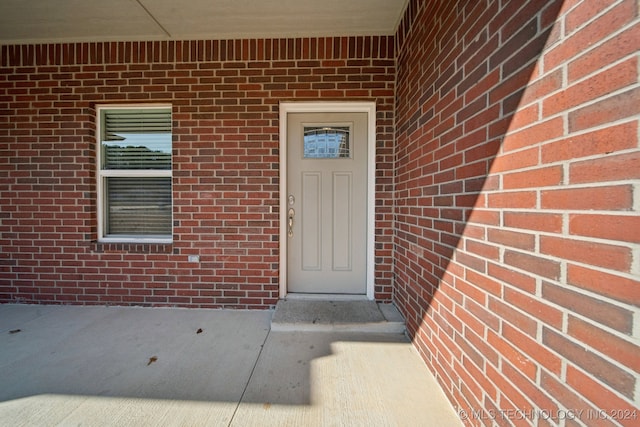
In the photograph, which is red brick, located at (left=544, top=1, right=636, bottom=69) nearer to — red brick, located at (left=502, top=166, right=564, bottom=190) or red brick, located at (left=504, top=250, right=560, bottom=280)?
red brick, located at (left=502, top=166, right=564, bottom=190)

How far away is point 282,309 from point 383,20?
2.88m

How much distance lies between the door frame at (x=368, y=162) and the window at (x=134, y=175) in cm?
125

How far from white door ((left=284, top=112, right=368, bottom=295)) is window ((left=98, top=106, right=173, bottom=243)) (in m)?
1.38

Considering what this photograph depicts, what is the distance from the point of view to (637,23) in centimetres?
66

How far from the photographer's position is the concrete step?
2.22 m

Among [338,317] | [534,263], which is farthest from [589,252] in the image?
[338,317]

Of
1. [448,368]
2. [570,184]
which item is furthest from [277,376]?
[570,184]

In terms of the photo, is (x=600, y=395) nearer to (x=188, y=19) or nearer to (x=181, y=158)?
(x=181, y=158)

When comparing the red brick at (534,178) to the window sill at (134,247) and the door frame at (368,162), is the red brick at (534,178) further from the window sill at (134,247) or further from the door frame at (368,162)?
the window sill at (134,247)

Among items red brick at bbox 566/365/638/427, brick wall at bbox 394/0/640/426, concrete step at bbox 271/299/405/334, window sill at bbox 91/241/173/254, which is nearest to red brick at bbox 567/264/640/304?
brick wall at bbox 394/0/640/426

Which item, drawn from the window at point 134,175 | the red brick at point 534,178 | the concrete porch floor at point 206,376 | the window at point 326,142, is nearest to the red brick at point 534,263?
the red brick at point 534,178

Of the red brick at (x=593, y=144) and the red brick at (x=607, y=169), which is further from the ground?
the red brick at (x=593, y=144)

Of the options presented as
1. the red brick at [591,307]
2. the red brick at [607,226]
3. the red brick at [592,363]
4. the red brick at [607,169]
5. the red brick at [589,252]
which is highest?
the red brick at [607,169]

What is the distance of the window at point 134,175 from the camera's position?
9.28 feet
